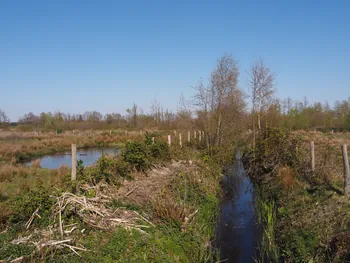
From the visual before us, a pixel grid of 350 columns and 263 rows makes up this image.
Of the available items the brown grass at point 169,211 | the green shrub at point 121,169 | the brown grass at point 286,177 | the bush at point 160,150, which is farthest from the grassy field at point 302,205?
the green shrub at point 121,169

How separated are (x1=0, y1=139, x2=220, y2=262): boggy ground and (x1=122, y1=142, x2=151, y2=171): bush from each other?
4.57ft

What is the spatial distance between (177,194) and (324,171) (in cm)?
532

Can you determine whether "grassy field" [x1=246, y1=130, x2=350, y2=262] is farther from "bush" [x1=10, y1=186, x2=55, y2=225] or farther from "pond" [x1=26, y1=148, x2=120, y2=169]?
"pond" [x1=26, y1=148, x2=120, y2=169]

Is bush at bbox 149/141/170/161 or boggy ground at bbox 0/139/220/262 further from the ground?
bush at bbox 149/141/170/161

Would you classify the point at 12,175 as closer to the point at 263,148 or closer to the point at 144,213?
the point at 144,213

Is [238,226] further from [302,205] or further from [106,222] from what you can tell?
[106,222]

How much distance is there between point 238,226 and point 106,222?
16.3ft

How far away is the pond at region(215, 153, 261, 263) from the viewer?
26.6 ft

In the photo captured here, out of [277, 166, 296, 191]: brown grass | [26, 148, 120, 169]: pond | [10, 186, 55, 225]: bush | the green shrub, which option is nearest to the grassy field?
[277, 166, 296, 191]: brown grass

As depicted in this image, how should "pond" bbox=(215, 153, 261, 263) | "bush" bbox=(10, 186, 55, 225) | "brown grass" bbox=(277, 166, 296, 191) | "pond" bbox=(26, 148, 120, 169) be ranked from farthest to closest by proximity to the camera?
"pond" bbox=(26, 148, 120, 169) < "brown grass" bbox=(277, 166, 296, 191) < "pond" bbox=(215, 153, 261, 263) < "bush" bbox=(10, 186, 55, 225)

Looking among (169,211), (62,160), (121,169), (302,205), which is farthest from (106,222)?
(62,160)

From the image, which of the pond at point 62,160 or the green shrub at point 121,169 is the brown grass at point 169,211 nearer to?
the green shrub at point 121,169

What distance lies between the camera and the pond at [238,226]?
8098 mm

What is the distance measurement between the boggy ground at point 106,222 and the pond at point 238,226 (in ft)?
1.45
